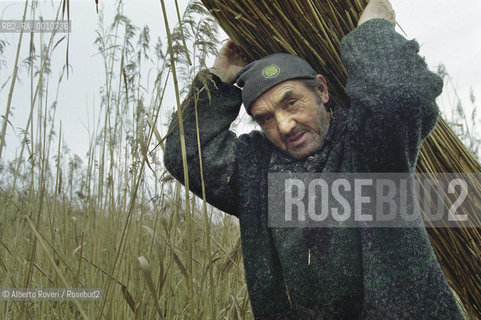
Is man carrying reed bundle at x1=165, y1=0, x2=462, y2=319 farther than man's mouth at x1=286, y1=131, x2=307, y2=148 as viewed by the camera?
No

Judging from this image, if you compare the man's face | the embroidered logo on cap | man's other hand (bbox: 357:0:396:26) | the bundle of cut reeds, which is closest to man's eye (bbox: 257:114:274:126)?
the man's face

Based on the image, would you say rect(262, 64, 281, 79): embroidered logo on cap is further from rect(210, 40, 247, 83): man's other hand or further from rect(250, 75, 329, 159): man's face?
rect(210, 40, 247, 83): man's other hand

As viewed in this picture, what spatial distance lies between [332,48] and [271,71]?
20cm

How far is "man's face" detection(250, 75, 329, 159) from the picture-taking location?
120 centimetres

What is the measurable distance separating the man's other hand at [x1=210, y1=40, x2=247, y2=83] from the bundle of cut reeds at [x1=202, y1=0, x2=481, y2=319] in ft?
0.18

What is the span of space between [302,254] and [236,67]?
652 millimetres

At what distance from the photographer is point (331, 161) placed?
1183mm

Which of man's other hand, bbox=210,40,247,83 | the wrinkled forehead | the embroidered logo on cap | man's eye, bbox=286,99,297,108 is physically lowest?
man's eye, bbox=286,99,297,108

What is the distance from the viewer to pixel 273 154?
1271 mm

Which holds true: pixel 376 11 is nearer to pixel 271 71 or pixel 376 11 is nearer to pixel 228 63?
pixel 271 71

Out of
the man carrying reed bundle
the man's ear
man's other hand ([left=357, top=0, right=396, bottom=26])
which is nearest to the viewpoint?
the man carrying reed bundle

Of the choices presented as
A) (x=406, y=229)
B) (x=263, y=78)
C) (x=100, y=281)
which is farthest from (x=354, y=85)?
(x=100, y=281)

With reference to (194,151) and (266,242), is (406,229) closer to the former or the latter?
(266,242)

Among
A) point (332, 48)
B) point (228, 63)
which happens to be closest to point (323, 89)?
point (332, 48)
